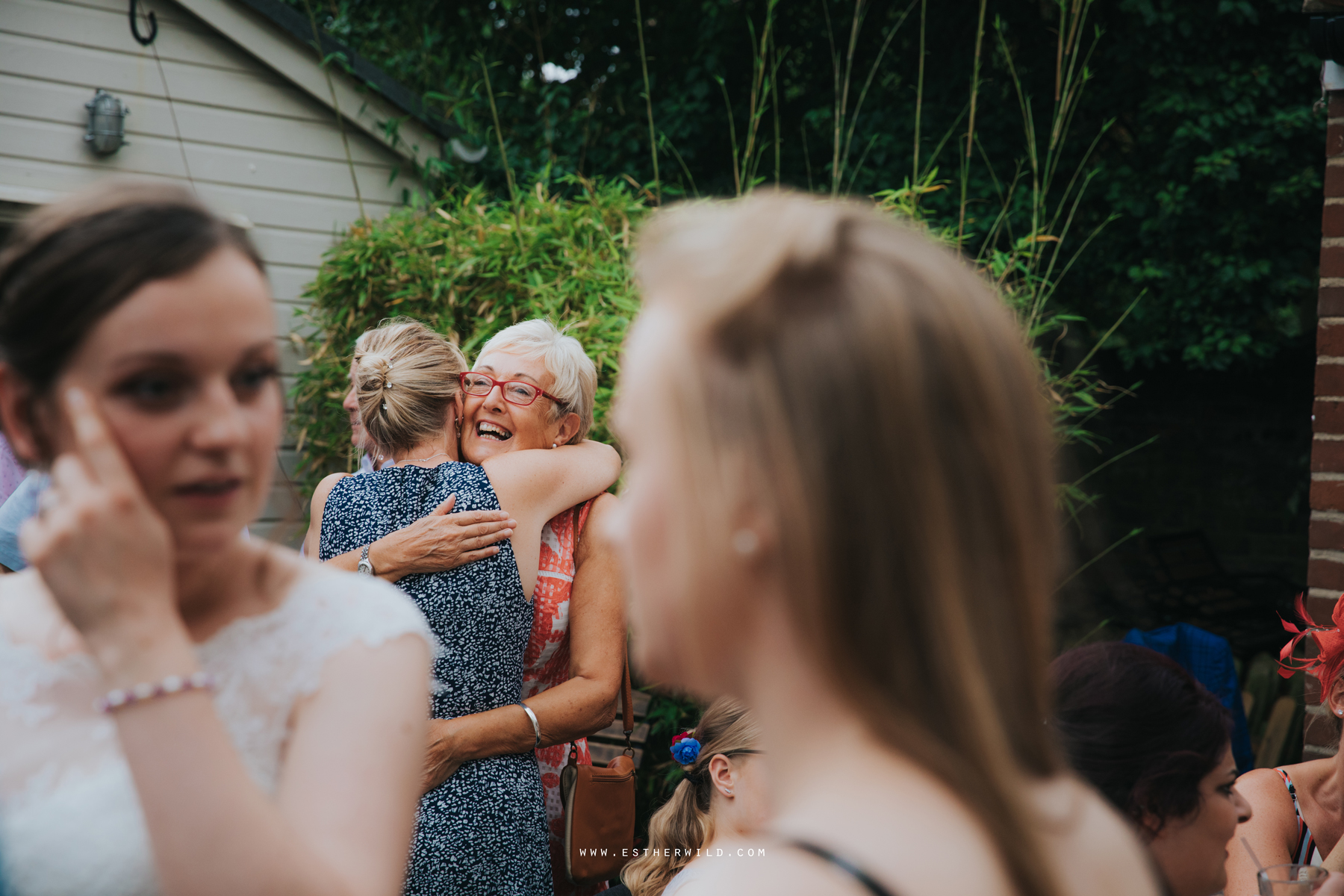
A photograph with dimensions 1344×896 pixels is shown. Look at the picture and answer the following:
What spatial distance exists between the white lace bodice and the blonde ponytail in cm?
140

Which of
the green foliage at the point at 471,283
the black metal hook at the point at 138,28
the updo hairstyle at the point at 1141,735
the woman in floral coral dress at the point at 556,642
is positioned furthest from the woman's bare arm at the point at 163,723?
the black metal hook at the point at 138,28

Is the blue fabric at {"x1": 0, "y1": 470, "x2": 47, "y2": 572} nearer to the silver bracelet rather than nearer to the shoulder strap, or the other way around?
the silver bracelet

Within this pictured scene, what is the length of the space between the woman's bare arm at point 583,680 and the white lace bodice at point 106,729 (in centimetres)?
123

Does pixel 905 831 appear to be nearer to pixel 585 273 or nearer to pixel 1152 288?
pixel 585 273

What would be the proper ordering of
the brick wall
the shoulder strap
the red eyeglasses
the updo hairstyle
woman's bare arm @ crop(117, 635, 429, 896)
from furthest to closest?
the brick wall, the red eyeglasses, the updo hairstyle, woman's bare arm @ crop(117, 635, 429, 896), the shoulder strap

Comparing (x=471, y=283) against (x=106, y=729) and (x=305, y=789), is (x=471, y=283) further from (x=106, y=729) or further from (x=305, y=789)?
(x=305, y=789)

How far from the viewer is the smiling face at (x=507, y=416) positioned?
9.00ft

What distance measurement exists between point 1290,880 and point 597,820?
1394 millimetres

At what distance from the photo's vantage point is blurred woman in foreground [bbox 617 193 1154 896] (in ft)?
2.21

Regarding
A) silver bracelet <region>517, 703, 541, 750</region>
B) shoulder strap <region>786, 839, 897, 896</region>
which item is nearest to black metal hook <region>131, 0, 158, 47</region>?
silver bracelet <region>517, 703, 541, 750</region>

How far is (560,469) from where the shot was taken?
256 centimetres

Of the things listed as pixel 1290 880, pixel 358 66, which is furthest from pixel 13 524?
pixel 358 66

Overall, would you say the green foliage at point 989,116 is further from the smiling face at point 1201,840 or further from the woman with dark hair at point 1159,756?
the smiling face at point 1201,840

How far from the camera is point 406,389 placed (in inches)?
98.0
